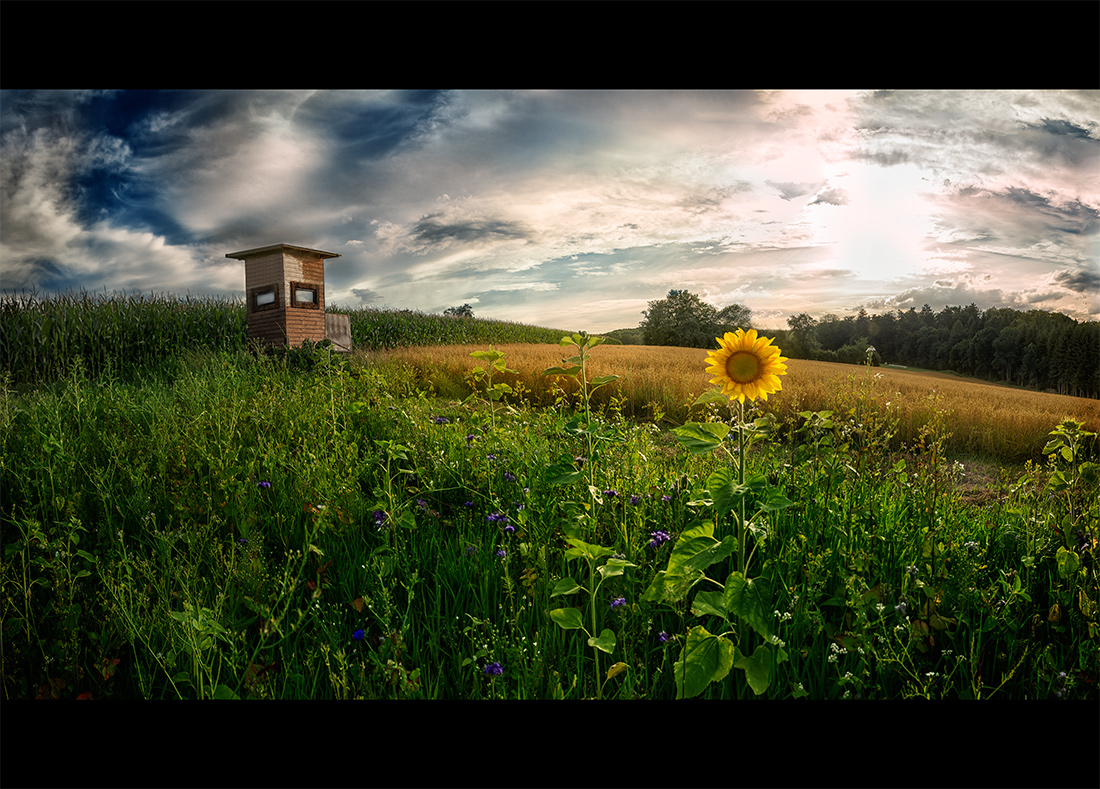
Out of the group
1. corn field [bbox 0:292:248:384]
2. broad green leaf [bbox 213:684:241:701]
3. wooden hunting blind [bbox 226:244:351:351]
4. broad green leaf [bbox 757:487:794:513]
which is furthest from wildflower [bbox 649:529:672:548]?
corn field [bbox 0:292:248:384]

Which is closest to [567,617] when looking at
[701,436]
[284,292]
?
[701,436]

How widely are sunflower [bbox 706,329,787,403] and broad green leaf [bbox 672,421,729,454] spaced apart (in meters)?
0.20

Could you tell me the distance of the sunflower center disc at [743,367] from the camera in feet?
6.68

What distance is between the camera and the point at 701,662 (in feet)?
5.71

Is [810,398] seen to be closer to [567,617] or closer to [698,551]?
[698,551]

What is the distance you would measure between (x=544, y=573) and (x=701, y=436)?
0.93 meters

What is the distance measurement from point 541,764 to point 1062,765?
1.35 m

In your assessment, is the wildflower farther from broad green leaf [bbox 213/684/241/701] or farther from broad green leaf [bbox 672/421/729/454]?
broad green leaf [bbox 213/684/241/701]

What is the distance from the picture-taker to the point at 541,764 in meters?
1.42

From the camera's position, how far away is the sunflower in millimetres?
Result: 2037

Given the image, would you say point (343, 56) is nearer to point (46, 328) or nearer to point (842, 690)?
point (842, 690)

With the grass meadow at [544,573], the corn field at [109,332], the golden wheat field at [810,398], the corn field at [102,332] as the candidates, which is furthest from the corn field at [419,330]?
the grass meadow at [544,573]

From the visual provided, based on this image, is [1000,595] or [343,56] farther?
[1000,595]

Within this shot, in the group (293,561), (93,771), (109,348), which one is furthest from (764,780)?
(109,348)
